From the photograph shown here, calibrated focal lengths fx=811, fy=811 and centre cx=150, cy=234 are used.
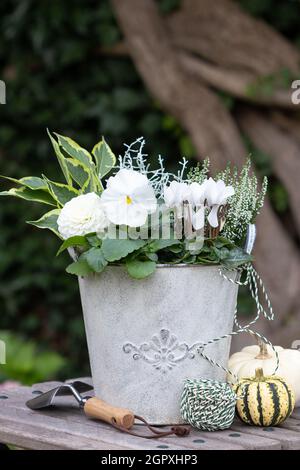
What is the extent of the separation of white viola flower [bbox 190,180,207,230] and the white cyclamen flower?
161 mm

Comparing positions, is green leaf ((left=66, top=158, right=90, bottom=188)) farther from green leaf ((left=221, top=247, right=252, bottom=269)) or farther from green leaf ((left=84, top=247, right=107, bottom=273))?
green leaf ((left=221, top=247, right=252, bottom=269))

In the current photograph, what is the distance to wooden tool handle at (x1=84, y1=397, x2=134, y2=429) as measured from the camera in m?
1.44

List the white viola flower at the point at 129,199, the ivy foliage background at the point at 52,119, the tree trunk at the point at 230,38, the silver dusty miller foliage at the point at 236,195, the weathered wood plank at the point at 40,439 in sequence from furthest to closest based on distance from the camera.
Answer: the ivy foliage background at the point at 52,119, the tree trunk at the point at 230,38, the silver dusty miller foliage at the point at 236,195, the white viola flower at the point at 129,199, the weathered wood plank at the point at 40,439

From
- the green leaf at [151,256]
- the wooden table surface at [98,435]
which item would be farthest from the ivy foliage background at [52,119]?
the green leaf at [151,256]

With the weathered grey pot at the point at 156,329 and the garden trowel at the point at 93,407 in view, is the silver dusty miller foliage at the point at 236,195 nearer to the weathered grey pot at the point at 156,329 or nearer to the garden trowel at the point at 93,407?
the weathered grey pot at the point at 156,329

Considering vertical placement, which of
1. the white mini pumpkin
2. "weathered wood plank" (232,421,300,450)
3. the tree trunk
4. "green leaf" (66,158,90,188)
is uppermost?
the tree trunk

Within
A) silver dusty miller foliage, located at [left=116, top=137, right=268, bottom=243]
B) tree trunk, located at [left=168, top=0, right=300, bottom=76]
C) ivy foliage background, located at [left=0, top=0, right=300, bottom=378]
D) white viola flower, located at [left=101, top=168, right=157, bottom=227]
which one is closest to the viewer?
white viola flower, located at [left=101, top=168, right=157, bottom=227]

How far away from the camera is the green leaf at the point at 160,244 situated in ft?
4.77

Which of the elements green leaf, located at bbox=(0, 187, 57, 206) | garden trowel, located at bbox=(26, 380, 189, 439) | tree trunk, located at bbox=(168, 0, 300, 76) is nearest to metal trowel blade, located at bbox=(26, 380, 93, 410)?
garden trowel, located at bbox=(26, 380, 189, 439)

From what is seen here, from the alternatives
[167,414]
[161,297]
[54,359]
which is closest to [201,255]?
[161,297]

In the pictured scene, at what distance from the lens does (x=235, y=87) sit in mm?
3906

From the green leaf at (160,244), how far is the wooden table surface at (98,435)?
329 mm
